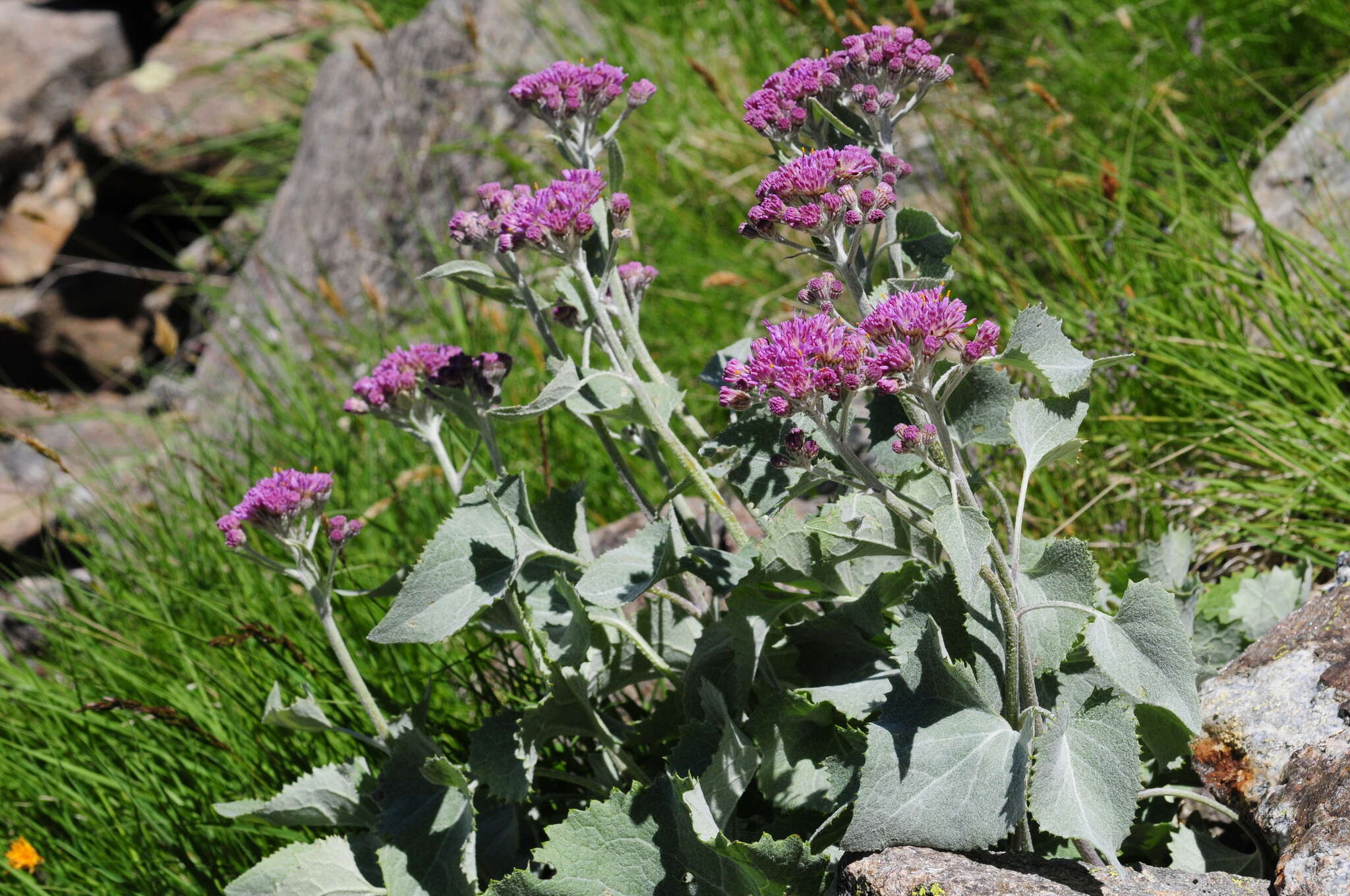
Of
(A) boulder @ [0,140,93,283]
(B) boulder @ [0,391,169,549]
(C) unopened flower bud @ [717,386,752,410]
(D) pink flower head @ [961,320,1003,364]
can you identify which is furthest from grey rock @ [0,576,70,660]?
(A) boulder @ [0,140,93,283]

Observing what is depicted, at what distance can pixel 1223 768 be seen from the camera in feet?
5.71

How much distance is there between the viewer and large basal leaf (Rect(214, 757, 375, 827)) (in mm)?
1924

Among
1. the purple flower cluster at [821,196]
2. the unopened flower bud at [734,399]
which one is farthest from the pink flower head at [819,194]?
the unopened flower bud at [734,399]

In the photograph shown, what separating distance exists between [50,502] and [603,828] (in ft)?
11.8

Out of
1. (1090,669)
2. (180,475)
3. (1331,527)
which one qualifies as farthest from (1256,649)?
(180,475)

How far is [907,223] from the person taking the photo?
6.03ft

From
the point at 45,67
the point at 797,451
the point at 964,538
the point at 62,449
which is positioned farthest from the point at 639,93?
the point at 45,67

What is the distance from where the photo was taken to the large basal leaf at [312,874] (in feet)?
6.17

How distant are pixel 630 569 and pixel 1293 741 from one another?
3.43 ft

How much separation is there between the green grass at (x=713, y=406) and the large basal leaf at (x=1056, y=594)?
1210 millimetres

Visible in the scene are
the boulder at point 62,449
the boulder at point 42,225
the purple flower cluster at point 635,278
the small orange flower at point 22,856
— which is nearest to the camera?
the purple flower cluster at point 635,278

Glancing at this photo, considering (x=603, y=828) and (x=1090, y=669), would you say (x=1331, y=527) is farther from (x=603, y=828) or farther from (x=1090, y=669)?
(x=603, y=828)

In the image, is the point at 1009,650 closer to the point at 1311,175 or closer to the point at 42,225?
the point at 1311,175

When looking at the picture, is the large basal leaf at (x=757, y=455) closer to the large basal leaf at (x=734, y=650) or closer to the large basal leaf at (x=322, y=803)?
the large basal leaf at (x=734, y=650)
